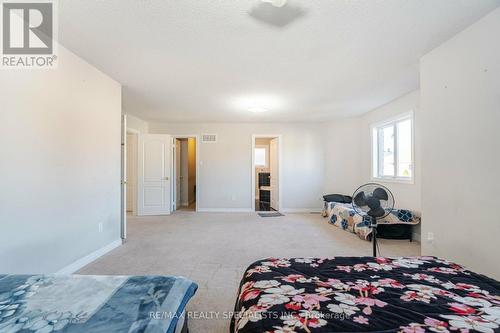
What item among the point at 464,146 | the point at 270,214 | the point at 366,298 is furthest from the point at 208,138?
the point at 366,298

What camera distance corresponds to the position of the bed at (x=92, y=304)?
98 centimetres

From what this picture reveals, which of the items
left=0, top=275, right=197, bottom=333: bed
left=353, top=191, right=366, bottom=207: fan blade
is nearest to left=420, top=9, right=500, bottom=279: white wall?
left=353, top=191, right=366, bottom=207: fan blade

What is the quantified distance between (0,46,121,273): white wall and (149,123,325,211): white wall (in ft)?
10.2

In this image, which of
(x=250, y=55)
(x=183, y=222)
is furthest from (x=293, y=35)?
(x=183, y=222)

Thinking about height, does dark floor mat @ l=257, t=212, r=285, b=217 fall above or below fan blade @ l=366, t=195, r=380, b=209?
below

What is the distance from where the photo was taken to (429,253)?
2547 mm

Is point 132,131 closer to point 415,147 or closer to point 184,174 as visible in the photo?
point 184,174

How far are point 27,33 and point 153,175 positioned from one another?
12.7 ft

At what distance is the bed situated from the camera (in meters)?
0.98

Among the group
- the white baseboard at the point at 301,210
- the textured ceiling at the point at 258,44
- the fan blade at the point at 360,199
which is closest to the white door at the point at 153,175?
the textured ceiling at the point at 258,44

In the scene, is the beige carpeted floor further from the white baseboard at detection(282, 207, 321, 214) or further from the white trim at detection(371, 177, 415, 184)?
the white trim at detection(371, 177, 415, 184)

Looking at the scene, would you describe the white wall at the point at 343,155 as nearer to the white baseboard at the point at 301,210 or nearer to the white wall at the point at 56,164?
the white baseboard at the point at 301,210

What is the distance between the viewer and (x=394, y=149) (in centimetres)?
447

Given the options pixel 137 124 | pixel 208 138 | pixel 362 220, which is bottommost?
pixel 362 220
